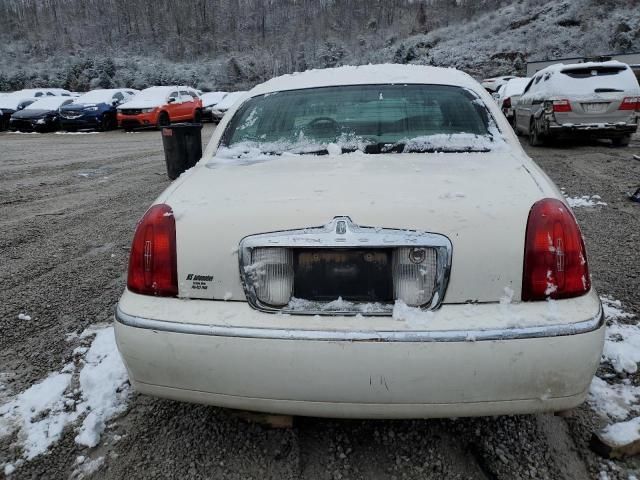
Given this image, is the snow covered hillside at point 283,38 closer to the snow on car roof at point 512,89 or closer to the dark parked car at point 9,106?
the dark parked car at point 9,106

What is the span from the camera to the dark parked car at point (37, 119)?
1912cm

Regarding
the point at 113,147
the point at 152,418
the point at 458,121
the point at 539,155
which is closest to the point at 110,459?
the point at 152,418

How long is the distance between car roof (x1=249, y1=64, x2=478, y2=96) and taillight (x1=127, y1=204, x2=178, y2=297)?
1413 millimetres

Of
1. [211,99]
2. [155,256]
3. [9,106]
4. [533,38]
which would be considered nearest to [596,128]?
[155,256]

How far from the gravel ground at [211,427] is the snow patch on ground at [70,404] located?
59 millimetres

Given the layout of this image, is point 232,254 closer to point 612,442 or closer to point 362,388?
point 362,388

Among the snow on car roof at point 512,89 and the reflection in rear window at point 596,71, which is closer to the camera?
the reflection in rear window at point 596,71

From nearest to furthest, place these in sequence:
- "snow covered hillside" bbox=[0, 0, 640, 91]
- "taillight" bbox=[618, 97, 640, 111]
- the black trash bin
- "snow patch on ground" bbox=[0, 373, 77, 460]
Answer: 1. "snow patch on ground" bbox=[0, 373, 77, 460]
2. the black trash bin
3. "taillight" bbox=[618, 97, 640, 111]
4. "snow covered hillside" bbox=[0, 0, 640, 91]

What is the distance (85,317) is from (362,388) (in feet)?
7.74

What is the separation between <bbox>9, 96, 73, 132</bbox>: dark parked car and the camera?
1912cm

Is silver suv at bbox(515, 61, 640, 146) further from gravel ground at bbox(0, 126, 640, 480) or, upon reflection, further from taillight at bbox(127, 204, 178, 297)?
taillight at bbox(127, 204, 178, 297)

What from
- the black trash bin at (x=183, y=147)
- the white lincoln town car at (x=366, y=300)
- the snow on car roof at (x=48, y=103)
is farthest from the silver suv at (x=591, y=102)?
the snow on car roof at (x=48, y=103)

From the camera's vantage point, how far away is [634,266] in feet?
13.4

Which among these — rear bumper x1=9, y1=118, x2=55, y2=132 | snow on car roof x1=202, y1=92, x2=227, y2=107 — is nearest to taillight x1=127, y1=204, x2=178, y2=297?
rear bumper x1=9, y1=118, x2=55, y2=132
